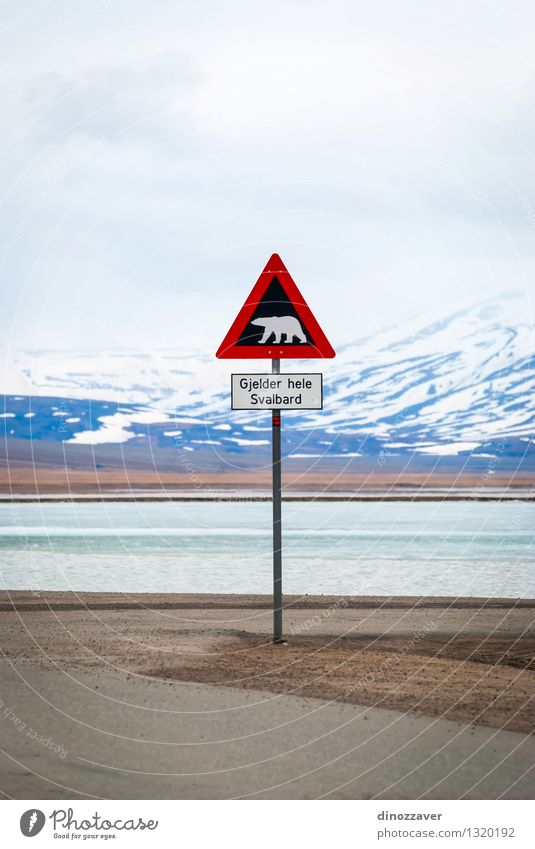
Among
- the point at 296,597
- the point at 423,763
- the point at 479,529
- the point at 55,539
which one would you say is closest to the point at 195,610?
the point at 296,597

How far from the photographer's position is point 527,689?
7410 mm

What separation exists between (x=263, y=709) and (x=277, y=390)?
12.4ft

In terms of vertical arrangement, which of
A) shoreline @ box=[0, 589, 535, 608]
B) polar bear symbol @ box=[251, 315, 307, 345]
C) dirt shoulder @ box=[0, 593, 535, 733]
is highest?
polar bear symbol @ box=[251, 315, 307, 345]

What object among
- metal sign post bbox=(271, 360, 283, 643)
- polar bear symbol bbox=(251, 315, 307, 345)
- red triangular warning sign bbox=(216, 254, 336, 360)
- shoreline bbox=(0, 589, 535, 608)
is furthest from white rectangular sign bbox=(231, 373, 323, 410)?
shoreline bbox=(0, 589, 535, 608)

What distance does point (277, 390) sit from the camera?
956 cm

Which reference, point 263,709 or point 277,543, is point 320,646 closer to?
point 277,543

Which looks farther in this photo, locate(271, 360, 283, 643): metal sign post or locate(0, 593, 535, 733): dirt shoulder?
locate(271, 360, 283, 643): metal sign post

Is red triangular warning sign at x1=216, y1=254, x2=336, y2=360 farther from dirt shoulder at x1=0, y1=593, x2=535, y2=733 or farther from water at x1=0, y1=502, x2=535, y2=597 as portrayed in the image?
water at x1=0, y1=502, x2=535, y2=597

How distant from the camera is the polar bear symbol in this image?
945 cm

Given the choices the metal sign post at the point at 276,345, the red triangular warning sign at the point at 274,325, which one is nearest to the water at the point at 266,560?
the metal sign post at the point at 276,345

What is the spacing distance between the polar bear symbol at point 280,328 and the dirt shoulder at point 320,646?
3.05 meters

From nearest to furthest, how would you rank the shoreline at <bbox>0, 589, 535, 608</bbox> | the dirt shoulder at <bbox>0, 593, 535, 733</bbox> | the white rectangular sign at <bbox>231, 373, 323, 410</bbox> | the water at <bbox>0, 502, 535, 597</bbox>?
the dirt shoulder at <bbox>0, 593, 535, 733</bbox>, the white rectangular sign at <bbox>231, 373, 323, 410</bbox>, the shoreline at <bbox>0, 589, 535, 608</bbox>, the water at <bbox>0, 502, 535, 597</bbox>

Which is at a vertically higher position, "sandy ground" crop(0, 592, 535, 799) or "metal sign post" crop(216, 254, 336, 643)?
"metal sign post" crop(216, 254, 336, 643)

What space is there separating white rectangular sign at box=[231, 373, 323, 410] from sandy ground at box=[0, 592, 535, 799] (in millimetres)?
2410
